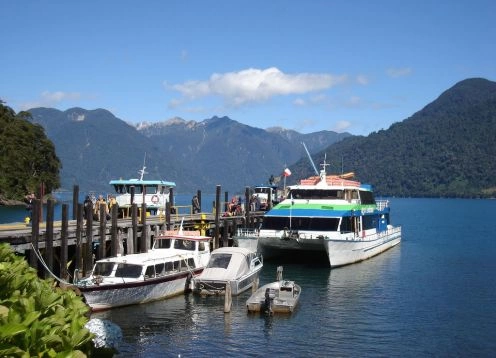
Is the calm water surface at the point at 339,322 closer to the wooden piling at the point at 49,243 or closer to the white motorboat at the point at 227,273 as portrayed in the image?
the white motorboat at the point at 227,273

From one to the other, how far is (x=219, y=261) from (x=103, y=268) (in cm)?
634

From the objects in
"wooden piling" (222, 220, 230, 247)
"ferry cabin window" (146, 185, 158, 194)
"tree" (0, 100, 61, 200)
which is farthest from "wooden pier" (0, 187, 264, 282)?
"tree" (0, 100, 61, 200)

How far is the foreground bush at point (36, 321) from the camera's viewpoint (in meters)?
6.57

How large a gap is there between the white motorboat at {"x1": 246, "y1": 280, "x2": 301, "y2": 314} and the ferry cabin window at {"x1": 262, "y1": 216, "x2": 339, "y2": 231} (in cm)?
1237

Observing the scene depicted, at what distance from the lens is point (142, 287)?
25.5m

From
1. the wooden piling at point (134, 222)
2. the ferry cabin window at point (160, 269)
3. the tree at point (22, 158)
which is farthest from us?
A: the tree at point (22, 158)

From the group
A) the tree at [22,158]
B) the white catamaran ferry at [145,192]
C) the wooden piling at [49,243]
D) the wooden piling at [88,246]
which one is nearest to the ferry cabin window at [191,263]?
the wooden piling at [88,246]

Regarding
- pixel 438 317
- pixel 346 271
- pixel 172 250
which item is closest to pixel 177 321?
pixel 172 250

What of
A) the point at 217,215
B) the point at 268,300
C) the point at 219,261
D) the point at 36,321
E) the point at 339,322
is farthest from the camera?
the point at 217,215

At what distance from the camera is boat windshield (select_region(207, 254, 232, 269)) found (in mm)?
29594

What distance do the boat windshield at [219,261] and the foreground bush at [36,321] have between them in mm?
20341

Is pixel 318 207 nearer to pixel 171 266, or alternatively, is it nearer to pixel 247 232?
pixel 247 232

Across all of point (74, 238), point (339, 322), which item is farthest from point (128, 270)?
point (339, 322)

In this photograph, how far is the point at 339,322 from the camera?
80.4 feet
